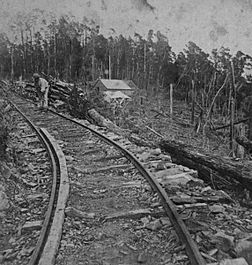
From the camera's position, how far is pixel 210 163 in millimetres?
5961

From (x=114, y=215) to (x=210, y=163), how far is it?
3.12 meters

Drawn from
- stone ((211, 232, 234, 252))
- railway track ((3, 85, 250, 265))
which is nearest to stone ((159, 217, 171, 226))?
railway track ((3, 85, 250, 265))

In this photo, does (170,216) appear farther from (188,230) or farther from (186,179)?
(186,179)

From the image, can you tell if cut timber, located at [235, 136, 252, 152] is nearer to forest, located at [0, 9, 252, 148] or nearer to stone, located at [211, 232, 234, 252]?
stone, located at [211, 232, 234, 252]

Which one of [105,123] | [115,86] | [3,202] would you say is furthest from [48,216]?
[115,86]

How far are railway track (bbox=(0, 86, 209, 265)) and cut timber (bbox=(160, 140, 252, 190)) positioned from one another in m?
1.10

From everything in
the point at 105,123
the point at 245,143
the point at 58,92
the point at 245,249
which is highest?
the point at 58,92

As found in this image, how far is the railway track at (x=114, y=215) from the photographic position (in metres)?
2.61

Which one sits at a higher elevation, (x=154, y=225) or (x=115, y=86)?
(x=115, y=86)

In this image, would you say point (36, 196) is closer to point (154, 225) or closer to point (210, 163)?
point (154, 225)

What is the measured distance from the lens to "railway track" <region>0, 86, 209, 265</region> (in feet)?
8.57

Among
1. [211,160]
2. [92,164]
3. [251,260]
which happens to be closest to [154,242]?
[251,260]

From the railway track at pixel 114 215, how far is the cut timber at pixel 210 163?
1.10 metres

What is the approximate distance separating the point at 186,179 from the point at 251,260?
5.92ft
